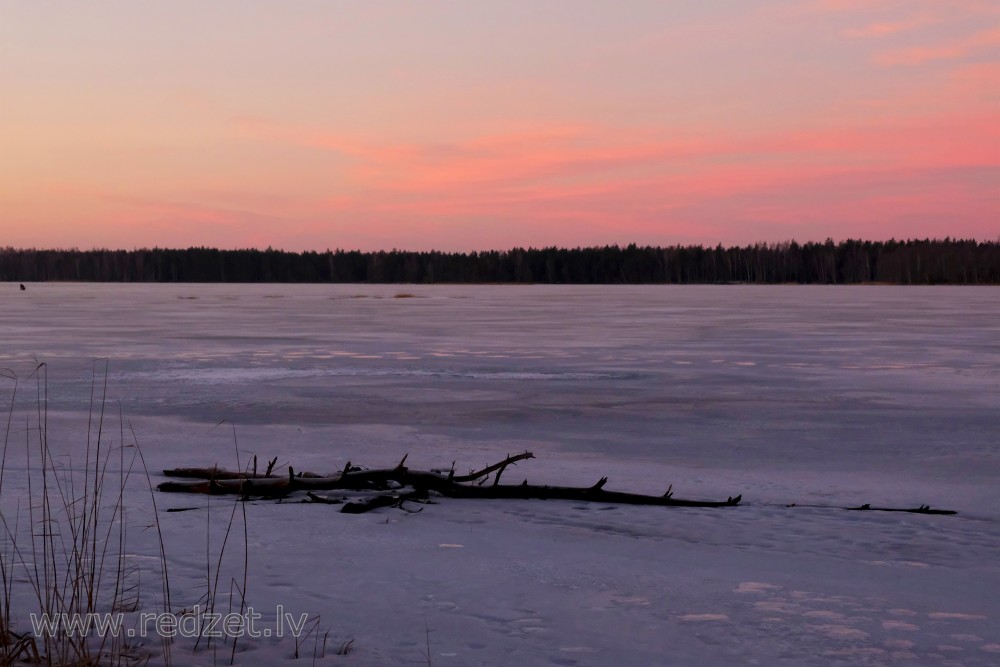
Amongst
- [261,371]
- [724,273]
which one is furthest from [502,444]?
[724,273]

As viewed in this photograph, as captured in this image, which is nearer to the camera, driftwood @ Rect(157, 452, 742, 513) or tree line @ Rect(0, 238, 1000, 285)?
driftwood @ Rect(157, 452, 742, 513)

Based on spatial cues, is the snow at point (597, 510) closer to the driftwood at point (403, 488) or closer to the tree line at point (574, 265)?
the driftwood at point (403, 488)

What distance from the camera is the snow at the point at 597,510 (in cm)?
411

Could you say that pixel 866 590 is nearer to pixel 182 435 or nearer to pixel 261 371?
pixel 182 435

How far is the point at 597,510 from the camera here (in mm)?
6348

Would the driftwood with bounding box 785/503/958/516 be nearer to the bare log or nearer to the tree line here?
the bare log

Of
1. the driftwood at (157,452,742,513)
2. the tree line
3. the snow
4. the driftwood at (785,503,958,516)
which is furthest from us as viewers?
the tree line

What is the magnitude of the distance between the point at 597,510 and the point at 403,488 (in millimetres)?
1311

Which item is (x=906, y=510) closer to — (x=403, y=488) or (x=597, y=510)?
(x=597, y=510)

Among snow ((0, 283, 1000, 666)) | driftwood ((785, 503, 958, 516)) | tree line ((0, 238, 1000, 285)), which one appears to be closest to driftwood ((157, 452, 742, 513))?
snow ((0, 283, 1000, 666))

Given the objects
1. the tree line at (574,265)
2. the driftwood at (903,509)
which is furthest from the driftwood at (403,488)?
the tree line at (574,265)

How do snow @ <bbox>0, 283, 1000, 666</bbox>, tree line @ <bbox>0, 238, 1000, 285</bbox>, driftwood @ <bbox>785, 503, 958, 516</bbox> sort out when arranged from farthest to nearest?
tree line @ <bbox>0, 238, 1000, 285</bbox> < driftwood @ <bbox>785, 503, 958, 516</bbox> < snow @ <bbox>0, 283, 1000, 666</bbox>

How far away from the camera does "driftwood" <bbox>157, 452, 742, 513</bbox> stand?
6469mm

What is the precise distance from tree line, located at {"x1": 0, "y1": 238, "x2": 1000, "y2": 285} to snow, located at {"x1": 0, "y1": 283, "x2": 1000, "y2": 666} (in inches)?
4731
